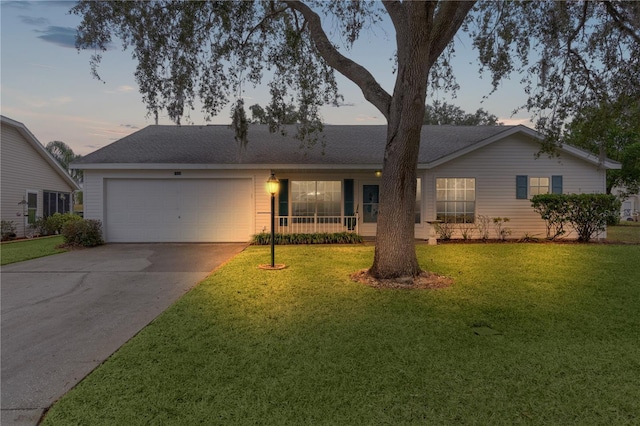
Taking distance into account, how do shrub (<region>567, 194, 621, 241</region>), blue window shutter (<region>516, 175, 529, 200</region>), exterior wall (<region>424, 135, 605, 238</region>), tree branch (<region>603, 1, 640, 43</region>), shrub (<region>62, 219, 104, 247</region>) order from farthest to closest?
blue window shutter (<region>516, 175, 529, 200</region>) → exterior wall (<region>424, 135, 605, 238</region>) → shrub (<region>62, 219, 104, 247</region>) → shrub (<region>567, 194, 621, 241</region>) → tree branch (<region>603, 1, 640, 43</region>)

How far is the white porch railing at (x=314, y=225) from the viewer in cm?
1242

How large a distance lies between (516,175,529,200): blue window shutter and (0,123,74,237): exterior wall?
67.3ft

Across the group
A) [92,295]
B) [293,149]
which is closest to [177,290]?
[92,295]

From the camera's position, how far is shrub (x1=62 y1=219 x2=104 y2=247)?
11.4 metres

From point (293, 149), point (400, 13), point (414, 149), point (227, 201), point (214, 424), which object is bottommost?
point (214, 424)

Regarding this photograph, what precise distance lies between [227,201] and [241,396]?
33.2ft

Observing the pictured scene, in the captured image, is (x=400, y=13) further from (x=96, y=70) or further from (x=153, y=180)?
(x=153, y=180)

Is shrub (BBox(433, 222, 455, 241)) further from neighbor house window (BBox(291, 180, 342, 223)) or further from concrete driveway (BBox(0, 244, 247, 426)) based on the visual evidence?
concrete driveway (BBox(0, 244, 247, 426))

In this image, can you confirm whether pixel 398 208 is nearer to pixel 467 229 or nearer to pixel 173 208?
pixel 467 229

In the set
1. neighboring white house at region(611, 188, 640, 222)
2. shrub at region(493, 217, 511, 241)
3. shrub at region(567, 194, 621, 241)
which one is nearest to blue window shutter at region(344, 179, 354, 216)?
shrub at region(493, 217, 511, 241)

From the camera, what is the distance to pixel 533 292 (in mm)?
5746

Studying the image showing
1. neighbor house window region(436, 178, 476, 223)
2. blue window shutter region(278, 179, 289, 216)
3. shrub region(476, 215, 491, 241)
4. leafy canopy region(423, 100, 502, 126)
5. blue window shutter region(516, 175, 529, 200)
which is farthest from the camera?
leafy canopy region(423, 100, 502, 126)

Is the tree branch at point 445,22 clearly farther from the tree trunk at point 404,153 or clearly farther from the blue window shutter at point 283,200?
the blue window shutter at point 283,200

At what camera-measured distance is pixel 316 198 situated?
41.9 feet
